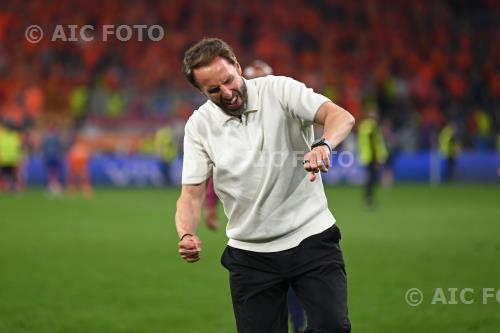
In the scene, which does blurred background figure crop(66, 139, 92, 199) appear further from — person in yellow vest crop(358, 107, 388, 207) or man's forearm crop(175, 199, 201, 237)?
man's forearm crop(175, 199, 201, 237)

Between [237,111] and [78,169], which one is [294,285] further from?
[78,169]

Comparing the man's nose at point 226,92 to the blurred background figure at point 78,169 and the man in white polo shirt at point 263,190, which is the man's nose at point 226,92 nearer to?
the man in white polo shirt at point 263,190

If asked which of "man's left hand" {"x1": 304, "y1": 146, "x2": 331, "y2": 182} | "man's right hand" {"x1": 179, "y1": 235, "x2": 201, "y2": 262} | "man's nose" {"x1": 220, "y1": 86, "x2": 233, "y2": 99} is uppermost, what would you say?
"man's nose" {"x1": 220, "y1": 86, "x2": 233, "y2": 99}

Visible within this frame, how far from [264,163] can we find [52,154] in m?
24.7

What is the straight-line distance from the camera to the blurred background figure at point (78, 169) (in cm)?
2880

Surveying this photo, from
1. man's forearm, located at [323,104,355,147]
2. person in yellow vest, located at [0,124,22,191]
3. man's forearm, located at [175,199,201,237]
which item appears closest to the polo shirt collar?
man's forearm, located at [323,104,355,147]

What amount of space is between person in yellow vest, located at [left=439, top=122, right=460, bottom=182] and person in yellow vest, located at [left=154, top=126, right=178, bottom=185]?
9103 mm

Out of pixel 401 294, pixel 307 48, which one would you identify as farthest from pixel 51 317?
pixel 307 48

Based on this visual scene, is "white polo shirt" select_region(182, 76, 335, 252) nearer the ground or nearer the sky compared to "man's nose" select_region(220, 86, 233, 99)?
nearer the ground

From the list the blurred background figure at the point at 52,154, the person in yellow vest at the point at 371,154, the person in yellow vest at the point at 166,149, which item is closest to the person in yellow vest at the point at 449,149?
the person in yellow vest at the point at 371,154

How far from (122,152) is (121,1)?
25.8 feet

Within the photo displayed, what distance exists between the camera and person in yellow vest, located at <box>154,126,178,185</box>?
98.8 feet

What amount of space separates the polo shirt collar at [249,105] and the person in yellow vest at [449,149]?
26.6 meters

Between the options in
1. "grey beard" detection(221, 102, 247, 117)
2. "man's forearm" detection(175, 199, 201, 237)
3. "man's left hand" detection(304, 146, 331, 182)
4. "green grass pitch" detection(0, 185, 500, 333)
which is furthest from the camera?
"green grass pitch" detection(0, 185, 500, 333)
